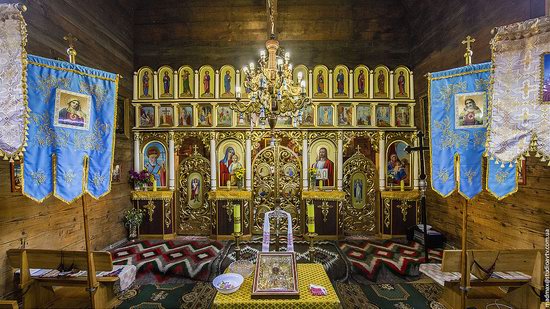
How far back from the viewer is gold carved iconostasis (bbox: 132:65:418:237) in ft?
20.5

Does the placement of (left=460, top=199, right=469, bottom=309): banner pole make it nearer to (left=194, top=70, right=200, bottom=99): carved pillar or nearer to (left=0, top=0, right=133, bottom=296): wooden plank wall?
(left=0, top=0, right=133, bottom=296): wooden plank wall

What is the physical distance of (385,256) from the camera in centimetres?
494

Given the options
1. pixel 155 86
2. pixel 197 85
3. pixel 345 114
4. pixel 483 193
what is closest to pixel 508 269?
pixel 483 193

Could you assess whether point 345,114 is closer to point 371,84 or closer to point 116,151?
point 371,84

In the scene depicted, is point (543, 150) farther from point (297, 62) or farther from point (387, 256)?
point (297, 62)

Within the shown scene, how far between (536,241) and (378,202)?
3078mm

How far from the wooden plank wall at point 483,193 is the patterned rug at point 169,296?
3977 millimetres

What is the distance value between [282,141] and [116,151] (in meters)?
4.04

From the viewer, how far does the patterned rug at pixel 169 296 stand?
12.2ft

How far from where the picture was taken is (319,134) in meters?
6.29

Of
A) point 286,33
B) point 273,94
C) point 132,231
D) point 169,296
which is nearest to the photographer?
point 273,94

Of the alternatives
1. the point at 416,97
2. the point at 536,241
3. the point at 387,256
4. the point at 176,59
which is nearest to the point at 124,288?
the point at 387,256

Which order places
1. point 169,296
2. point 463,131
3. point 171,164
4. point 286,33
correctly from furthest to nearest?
point 286,33 < point 171,164 < point 169,296 < point 463,131

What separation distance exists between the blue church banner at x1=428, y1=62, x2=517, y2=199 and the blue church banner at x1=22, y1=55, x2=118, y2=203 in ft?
13.1
